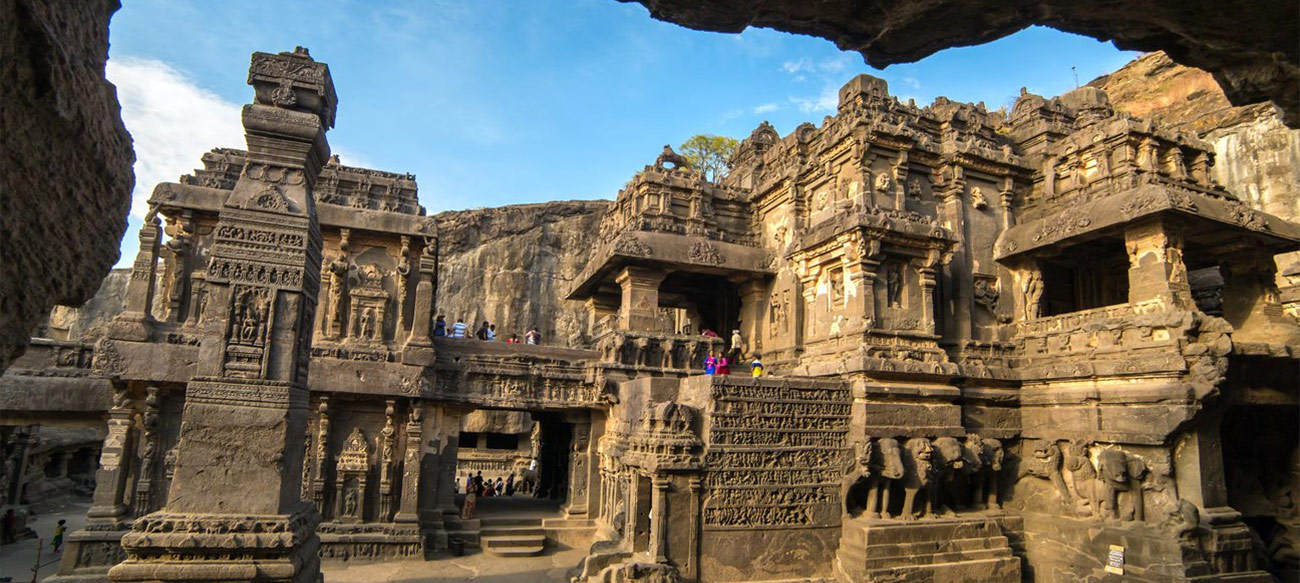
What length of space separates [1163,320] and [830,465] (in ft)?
18.6

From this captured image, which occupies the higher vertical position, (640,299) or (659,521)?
(640,299)

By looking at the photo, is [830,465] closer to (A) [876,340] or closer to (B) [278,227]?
(A) [876,340]

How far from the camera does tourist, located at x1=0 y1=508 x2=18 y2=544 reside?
49.3 ft

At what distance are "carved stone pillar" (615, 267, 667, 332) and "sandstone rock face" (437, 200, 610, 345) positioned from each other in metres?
19.9

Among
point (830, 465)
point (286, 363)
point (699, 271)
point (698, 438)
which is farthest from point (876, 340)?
point (286, 363)

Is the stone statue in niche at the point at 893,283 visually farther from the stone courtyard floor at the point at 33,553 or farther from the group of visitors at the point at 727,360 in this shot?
the stone courtyard floor at the point at 33,553

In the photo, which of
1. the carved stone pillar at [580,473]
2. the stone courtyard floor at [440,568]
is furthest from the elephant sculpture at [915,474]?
the carved stone pillar at [580,473]

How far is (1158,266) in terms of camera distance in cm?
1097

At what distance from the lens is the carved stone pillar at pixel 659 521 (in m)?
9.30

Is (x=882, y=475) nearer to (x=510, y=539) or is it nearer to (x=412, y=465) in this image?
(x=510, y=539)

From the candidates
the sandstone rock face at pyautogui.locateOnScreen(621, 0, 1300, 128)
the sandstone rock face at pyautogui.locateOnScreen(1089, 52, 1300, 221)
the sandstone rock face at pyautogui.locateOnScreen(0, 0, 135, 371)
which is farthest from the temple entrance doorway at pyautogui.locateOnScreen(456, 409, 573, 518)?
the sandstone rock face at pyautogui.locateOnScreen(1089, 52, 1300, 221)

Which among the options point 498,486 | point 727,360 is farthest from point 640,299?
point 498,486

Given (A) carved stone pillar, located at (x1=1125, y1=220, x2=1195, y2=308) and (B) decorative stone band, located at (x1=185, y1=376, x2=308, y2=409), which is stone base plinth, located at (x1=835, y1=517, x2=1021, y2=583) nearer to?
(A) carved stone pillar, located at (x1=1125, y1=220, x2=1195, y2=308)

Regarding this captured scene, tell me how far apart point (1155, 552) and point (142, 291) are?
1788 centimetres
